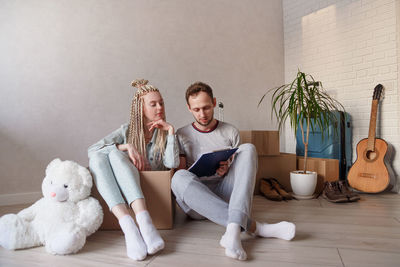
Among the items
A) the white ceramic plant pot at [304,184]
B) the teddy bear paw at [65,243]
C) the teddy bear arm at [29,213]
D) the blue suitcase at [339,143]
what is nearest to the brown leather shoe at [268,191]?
the white ceramic plant pot at [304,184]

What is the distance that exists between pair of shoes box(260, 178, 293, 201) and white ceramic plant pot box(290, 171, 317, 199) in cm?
8

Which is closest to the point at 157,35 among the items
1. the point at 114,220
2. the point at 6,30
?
the point at 6,30

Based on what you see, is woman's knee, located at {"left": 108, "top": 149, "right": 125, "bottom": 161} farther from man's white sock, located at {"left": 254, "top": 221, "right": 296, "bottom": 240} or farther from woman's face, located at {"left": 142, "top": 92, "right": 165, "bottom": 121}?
man's white sock, located at {"left": 254, "top": 221, "right": 296, "bottom": 240}

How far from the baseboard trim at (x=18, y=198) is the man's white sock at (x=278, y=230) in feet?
6.23

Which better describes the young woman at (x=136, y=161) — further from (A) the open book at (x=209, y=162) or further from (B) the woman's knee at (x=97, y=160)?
(A) the open book at (x=209, y=162)

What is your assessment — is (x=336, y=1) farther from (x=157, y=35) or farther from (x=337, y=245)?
(x=337, y=245)

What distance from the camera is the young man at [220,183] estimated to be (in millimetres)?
1279

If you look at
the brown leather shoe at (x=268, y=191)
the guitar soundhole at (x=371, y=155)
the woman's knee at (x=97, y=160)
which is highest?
the woman's knee at (x=97, y=160)

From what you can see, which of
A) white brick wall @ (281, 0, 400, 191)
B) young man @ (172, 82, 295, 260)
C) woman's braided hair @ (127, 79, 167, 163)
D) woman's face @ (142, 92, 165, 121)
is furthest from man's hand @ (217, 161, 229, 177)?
white brick wall @ (281, 0, 400, 191)

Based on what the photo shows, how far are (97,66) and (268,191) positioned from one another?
5.95ft

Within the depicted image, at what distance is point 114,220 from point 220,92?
1.89 m

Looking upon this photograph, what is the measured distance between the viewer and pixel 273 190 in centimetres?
235

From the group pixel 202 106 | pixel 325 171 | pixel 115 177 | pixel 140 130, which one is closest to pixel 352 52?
pixel 325 171

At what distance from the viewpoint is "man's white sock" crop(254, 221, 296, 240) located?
53.2 inches
